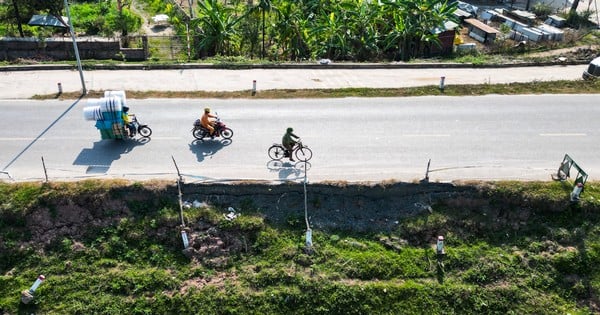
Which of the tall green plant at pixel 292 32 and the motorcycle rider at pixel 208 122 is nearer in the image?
the motorcycle rider at pixel 208 122

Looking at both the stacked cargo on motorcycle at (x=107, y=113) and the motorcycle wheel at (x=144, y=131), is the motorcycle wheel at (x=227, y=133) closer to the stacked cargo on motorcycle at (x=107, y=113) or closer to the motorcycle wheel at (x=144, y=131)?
the motorcycle wheel at (x=144, y=131)

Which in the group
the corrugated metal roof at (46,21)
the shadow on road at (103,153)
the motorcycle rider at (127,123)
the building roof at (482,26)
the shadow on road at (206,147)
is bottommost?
the shadow on road at (103,153)

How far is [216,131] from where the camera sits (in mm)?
18219

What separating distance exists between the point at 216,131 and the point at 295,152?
3.20 m

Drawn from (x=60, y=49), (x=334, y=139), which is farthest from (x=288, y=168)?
(x=60, y=49)

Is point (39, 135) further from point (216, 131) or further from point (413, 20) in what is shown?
point (413, 20)

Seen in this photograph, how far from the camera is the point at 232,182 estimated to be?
16156mm

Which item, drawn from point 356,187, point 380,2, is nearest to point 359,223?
point 356,187

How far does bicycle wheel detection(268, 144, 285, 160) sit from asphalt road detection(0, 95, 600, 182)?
0.32 meters

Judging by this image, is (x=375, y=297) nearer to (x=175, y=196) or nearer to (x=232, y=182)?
(x=232, y=182)

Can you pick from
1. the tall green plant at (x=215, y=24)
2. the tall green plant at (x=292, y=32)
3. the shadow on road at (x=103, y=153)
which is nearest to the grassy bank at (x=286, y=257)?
the shadow on road at (x=103, y=153)

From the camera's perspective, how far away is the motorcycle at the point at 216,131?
59.4ft

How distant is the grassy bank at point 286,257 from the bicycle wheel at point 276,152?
2.27 m

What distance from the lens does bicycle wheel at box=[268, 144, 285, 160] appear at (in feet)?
55.7
